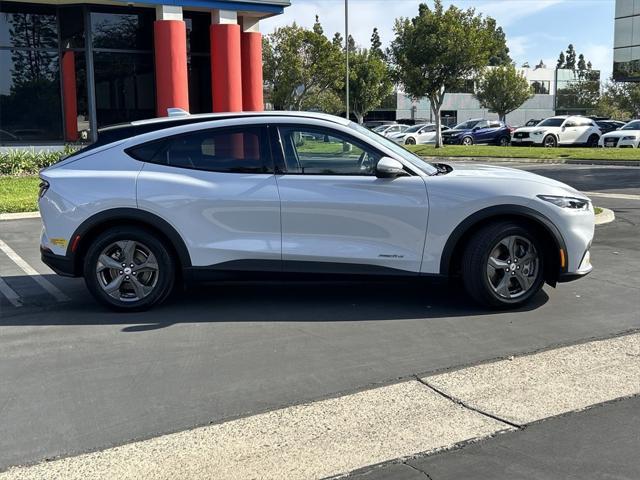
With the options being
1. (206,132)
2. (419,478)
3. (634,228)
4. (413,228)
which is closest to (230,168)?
(206,132)

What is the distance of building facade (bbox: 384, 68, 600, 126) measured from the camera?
74.6m

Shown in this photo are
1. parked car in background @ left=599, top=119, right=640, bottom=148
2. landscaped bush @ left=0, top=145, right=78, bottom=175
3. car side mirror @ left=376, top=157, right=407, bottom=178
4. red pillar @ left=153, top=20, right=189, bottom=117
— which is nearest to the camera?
car side mirror @ left=376, top=157, right=407, bottom=178

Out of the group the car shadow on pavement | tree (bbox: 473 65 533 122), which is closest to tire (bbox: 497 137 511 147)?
tree (bbox: 473 65 533 122)

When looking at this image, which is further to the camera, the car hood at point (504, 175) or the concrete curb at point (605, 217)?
the concrete curb at point (605, 217)

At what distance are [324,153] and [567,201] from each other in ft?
7.08

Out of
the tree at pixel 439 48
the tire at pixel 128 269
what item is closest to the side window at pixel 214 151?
the tire at pixel 128 269

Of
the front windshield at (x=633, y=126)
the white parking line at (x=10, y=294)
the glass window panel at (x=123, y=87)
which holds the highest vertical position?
the glass window panel at (x=123, y=87)

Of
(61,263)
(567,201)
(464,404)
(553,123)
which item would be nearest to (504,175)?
(567,201)

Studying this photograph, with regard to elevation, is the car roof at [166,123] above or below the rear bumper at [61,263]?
above

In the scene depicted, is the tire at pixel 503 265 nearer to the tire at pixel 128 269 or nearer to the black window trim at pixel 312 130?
the black window trim at pixel 312 130

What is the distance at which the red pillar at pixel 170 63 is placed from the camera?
18.9 meters

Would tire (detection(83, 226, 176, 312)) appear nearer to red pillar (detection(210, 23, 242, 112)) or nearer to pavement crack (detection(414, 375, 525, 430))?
pavement crack (detection(414, 375, 525, 430))

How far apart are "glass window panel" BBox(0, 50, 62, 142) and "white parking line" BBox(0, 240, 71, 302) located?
1131 cm

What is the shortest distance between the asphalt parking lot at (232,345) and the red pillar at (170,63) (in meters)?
12.5
